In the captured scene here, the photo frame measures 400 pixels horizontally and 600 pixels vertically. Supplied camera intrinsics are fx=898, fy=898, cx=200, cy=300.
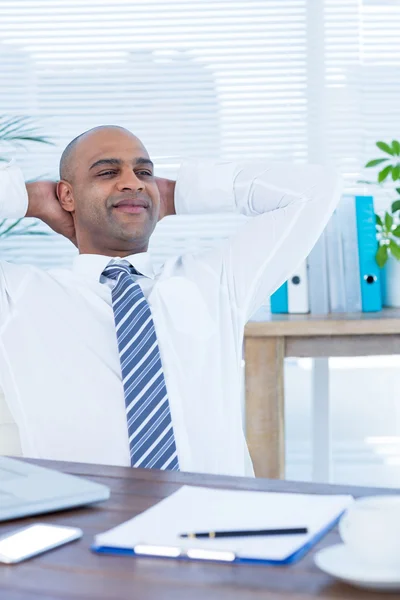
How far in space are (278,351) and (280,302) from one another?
0.35 m

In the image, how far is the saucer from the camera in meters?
0.71

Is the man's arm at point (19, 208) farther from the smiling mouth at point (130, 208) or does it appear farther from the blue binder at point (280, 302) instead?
the blue binder at point (280, 302)

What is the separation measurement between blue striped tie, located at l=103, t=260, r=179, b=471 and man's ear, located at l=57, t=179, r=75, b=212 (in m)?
0.44

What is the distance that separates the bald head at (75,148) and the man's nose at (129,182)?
0.40 feet

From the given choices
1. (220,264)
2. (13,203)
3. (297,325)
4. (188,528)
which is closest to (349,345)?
(297,325)

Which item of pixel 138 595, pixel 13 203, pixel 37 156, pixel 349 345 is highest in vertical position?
pixel 37 156

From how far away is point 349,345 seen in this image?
267 cm

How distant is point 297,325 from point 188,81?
52.0 inches

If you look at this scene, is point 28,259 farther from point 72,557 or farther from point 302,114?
point 72,557

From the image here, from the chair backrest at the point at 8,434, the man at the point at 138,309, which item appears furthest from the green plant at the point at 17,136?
the chair backrest at the point at 8,434

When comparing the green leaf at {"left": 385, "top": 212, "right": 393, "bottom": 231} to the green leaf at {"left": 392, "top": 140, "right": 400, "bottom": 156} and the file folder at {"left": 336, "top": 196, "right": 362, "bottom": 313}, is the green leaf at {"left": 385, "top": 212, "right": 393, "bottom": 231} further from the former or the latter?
the green leaf at {"left": 392, "top": 140, "right": 400, "bottom": 156}

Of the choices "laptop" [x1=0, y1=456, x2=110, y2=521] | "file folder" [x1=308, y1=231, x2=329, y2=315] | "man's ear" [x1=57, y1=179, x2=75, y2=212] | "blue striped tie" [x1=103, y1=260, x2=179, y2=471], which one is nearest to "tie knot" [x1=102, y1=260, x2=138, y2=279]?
"blue striped tie" [x1=103, y1=260, x2=179, y2=471]

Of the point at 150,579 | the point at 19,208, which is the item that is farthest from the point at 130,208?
the point at 150,579

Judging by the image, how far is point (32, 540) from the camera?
0.91 metres
